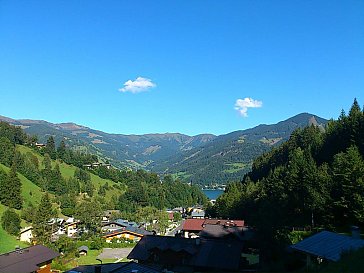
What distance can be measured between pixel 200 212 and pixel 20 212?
4870cm

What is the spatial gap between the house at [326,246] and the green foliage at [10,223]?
62.1m

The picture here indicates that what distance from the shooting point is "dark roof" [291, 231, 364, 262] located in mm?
18516

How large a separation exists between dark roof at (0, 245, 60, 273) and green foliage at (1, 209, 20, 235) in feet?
102

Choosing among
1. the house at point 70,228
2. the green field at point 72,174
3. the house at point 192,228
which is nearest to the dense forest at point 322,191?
the house at point 192,228

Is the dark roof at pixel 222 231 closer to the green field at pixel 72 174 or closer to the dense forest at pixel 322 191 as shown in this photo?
the dense forest at pixel 322 191

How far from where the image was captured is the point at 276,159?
8344 cm

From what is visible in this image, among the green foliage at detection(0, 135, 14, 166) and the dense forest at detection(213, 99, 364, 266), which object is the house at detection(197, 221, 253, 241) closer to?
the dense forest at detection(213, 99, 364, 266)

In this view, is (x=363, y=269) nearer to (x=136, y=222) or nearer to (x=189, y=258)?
(x=189, y=258)

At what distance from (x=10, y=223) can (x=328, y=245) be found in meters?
65.8

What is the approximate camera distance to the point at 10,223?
70.1 meters

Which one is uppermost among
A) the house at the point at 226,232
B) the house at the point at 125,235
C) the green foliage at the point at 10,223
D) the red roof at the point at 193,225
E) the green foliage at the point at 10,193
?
the green foliage at the point at 10,193

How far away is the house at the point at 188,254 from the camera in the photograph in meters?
32.8

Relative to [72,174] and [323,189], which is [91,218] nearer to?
[323,189]

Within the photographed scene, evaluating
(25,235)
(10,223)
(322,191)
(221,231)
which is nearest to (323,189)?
(322,191)
